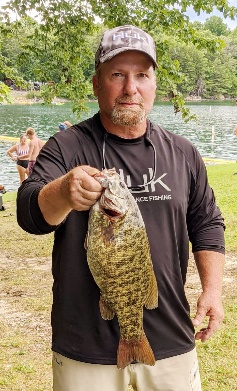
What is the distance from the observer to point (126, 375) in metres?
2.54

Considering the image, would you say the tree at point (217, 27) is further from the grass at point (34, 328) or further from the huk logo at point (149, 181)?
Result: the huk logo at point (149, 181)

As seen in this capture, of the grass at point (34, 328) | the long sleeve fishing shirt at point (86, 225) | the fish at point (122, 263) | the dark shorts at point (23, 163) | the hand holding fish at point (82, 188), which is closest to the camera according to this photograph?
the hand holding fish at point (82, 188)

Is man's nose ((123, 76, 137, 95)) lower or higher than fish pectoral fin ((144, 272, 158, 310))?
higher

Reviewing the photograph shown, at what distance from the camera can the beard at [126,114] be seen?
8.39ft

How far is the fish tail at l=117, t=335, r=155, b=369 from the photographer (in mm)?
2398

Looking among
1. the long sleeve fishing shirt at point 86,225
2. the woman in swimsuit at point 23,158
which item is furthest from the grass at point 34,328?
the woman in swimsuit at point 23,158

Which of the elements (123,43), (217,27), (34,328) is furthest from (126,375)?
(217,27)

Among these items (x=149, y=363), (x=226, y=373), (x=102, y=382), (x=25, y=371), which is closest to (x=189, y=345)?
(x=149, y=363)

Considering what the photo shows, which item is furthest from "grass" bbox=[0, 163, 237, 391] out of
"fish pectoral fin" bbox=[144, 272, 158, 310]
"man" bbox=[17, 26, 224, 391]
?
"fish pectoral fin" bbox=[144, 272, 158, 310]

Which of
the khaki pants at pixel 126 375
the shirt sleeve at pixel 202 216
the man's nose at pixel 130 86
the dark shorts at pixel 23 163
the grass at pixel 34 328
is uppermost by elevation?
the man's nose at pixel 130 86

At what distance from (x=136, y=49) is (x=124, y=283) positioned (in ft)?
4.07

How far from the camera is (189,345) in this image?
8.84 feet

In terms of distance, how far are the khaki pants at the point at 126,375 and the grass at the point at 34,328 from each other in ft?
7.02

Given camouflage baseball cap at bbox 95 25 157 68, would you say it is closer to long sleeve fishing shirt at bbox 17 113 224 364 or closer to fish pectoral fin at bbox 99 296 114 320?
long sleeve fishing shirt at bbox 17 113 224 364
